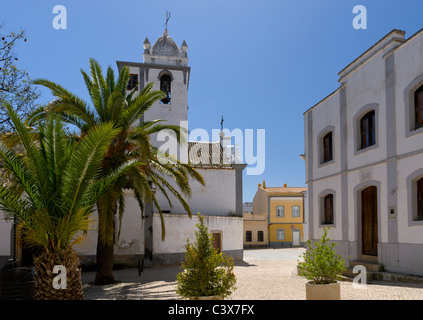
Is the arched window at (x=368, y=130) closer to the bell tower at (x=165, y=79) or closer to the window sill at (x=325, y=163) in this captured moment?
the window sill at (x=325, y=163)

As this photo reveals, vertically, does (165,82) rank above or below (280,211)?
above

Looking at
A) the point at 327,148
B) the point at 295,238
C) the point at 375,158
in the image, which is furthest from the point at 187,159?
the point at 295,238

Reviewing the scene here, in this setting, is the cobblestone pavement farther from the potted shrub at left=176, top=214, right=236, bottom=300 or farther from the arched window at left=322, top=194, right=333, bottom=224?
the arched window at left=322, top=194, right=333, bottom=224

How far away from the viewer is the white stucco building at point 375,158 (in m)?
11.2

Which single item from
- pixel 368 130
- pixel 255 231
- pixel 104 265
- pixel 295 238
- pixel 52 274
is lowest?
pixel 295 238

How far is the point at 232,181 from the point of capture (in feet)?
84.3

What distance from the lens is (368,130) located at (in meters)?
13.6

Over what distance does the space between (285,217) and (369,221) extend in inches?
1105

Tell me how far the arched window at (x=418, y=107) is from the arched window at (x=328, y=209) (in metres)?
5.59

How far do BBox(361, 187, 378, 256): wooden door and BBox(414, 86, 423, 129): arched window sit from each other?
298cm

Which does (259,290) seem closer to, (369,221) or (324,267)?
(324,267)

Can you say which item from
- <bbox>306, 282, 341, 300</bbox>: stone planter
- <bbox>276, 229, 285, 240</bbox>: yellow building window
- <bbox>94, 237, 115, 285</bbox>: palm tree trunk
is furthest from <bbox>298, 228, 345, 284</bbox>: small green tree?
<bbox>276, 229, 285, 240</bbox>: yellow building window

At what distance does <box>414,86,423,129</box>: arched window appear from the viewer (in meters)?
11.1
